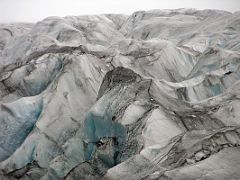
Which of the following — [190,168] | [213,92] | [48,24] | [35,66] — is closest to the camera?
[190,168]

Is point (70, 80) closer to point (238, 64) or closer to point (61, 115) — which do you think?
point (61, 115)

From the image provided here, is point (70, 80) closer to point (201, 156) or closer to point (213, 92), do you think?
point (213, 92)

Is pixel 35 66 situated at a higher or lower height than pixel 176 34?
higher

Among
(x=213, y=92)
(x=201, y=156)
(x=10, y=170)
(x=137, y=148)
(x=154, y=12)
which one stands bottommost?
(x=154, y=12)

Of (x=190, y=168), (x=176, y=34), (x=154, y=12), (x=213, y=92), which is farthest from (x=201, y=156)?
(x=154, y=12)

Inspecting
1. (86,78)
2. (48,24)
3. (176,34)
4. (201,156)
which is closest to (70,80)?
(86,78)

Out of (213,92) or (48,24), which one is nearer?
(213,92)

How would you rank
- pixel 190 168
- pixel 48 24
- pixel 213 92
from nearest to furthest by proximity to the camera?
1. pixel 190 168
2. pixel 213 92
3. pixel 48 24
